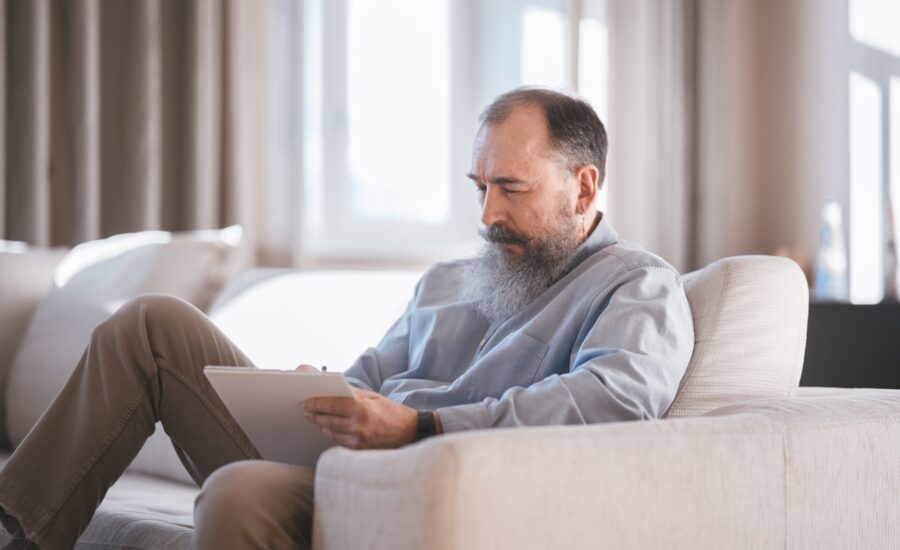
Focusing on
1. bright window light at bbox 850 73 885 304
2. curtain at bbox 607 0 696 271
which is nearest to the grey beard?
bright window light at bbox 850 73 885 304

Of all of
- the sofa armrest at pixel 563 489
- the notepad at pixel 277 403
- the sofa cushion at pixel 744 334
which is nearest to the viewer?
the sofa armrest at pixel 563 489

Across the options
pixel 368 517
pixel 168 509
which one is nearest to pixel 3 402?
pixel 168 509

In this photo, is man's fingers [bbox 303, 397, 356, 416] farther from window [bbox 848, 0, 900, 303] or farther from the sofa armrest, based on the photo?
window [bbox 848, 0, 900, 303]

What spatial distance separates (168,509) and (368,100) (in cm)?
226

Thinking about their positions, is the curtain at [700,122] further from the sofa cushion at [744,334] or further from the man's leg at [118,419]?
the man's leg at [118,419]

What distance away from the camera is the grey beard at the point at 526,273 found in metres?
1.92

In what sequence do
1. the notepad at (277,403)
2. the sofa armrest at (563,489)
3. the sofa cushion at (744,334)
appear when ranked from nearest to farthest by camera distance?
the sofa armrest at (563,489) < the notepad at (277,403) < the sofa cushion at (744,334)

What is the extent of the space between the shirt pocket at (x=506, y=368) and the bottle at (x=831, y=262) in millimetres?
1830

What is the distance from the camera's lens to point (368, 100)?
158 inches

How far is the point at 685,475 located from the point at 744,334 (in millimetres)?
425

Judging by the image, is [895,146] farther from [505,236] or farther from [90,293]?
[90,293]

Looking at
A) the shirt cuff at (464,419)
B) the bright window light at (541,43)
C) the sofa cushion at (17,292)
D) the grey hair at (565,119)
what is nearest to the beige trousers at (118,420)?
the shirt cuff at (464,419)

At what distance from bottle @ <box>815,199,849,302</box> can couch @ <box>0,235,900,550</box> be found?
165 centimetres

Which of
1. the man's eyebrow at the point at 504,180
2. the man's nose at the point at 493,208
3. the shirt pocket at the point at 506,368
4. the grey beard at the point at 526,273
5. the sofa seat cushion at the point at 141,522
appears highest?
the man's eyebrow at the point at 504,180
